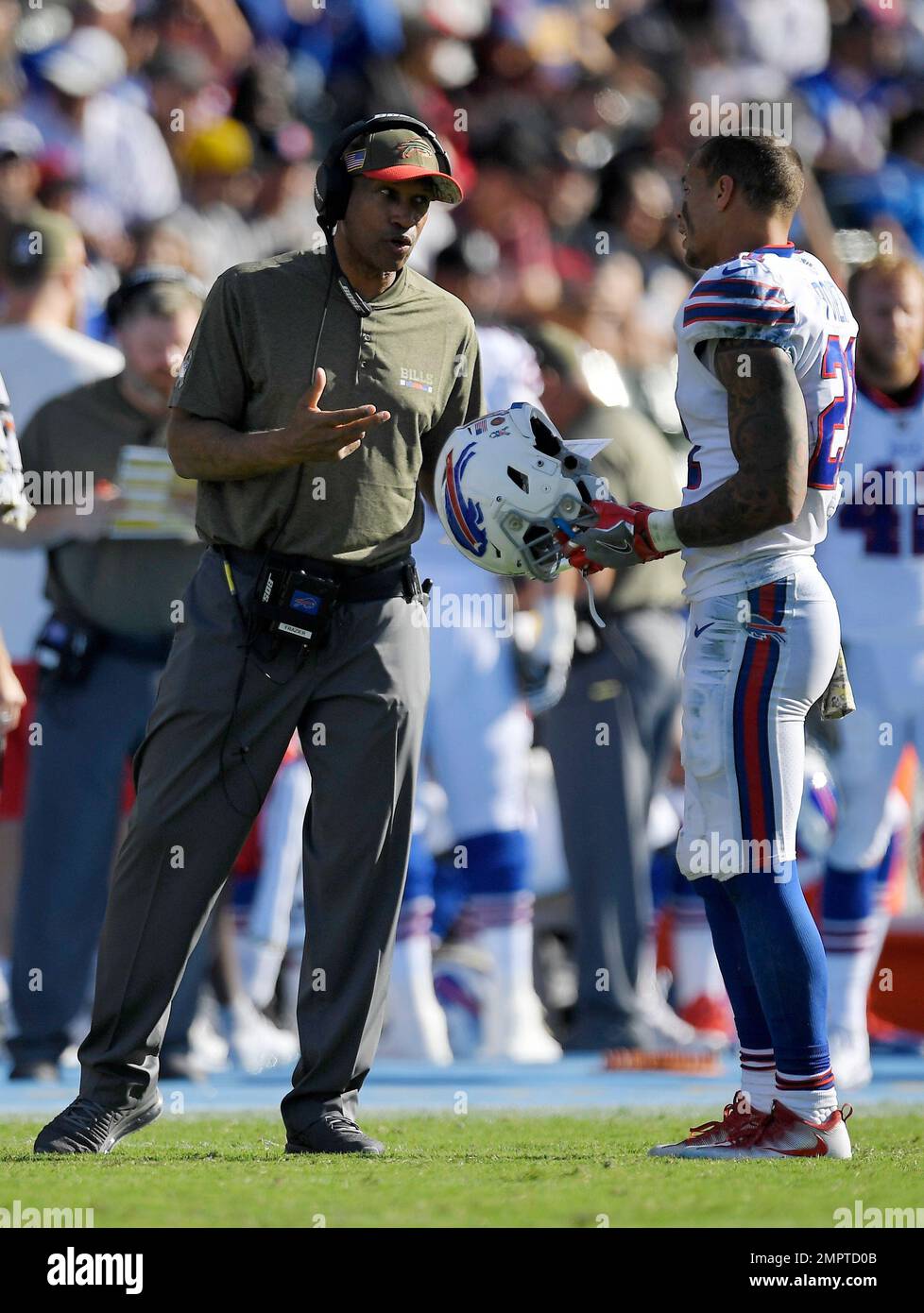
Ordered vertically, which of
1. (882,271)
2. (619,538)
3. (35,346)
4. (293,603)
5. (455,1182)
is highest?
(882,271)

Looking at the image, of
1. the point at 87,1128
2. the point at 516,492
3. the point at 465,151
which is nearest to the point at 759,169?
the point at 516,492

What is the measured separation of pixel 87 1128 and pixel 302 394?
1.72 meters

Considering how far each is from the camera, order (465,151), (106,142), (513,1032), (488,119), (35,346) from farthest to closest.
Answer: (488,119)
(465,151)
(106,142)
(513,1032)
(35,346)

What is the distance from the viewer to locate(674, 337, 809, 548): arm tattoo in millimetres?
4496

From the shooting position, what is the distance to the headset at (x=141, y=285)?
6.94 m

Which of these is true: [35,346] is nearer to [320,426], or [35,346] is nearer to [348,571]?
[348,571]

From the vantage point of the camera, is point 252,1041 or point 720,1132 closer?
point 720,1132

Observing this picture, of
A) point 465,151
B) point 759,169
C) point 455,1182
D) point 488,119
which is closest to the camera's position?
point 455,1182

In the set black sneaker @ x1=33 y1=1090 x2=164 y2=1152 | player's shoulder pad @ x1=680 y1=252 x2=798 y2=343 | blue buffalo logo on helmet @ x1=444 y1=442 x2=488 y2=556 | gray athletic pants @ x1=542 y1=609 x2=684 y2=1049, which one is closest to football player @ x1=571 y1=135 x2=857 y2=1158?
player's shoulder pad @ x1=680 y1=252 x2=798 y2=343

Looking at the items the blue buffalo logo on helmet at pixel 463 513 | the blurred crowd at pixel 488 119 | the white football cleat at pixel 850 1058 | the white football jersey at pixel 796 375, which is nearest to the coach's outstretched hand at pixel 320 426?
the blue buffalo logo on helmet at pixel 463 513

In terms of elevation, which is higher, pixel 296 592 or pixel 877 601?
pixel 877 601

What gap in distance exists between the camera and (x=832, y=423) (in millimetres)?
4707

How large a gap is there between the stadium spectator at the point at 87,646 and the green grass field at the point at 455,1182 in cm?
155

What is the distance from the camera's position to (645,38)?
1521 cm
